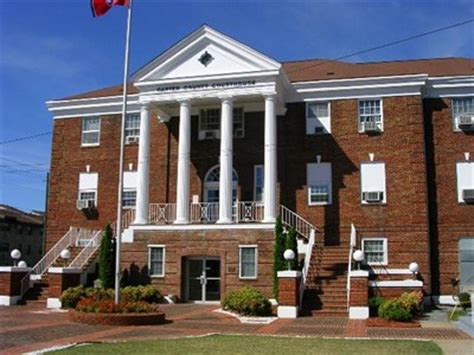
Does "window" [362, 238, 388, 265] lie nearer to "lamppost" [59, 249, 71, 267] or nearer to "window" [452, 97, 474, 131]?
"window" [452, 97, 474, 131]

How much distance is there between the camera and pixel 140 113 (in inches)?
1150

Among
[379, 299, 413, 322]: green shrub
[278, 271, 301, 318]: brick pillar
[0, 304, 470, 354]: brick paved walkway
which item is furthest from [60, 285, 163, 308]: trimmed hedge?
[379, 299, 413, 322]: green shrub

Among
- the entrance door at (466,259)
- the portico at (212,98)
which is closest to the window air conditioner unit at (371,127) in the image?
the portico at (212,98)

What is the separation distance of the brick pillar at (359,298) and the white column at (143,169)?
33.8 feet

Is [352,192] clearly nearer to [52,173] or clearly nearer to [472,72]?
[472,72]

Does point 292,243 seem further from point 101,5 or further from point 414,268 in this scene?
point 101,5

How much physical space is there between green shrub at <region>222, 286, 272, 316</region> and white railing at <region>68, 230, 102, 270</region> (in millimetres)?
8106

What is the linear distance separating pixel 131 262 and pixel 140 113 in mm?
7375

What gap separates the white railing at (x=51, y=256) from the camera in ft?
83.1

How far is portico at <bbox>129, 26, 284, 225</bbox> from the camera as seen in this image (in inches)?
1003

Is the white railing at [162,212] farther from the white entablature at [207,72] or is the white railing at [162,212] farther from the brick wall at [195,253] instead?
the white entablature at [207,72]

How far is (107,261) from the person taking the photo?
25.3 m

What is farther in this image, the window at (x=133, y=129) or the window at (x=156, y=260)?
the window at (x=133, y=129)

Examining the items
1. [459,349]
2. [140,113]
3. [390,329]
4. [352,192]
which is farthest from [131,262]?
[459,349]
